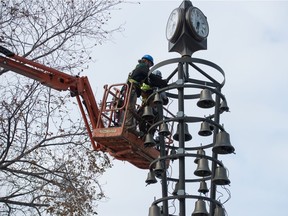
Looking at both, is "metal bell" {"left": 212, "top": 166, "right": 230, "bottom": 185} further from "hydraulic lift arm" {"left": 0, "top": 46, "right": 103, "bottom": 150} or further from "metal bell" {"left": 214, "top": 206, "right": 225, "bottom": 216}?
"hydraulic lift arm" {"left": 0, "top": 46, "right": 103, "bottom": 150}

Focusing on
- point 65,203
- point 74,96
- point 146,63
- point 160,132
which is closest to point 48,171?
point 65,203

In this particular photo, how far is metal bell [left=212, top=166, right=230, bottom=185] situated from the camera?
952 centimetres

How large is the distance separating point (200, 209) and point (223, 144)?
1110 millimetres

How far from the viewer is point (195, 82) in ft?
34.3

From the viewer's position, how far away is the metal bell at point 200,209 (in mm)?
9250

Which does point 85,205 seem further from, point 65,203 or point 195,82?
point 195,82

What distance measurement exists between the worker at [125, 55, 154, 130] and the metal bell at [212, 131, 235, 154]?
366cm

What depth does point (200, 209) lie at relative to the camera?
30.4 ft

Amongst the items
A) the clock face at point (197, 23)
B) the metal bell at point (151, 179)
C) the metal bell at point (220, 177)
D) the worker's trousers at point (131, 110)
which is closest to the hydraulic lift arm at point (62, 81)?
the worker's trousers at point (131, 110)

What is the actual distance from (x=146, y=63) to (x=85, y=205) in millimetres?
4286

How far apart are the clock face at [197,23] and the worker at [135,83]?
2702 mm

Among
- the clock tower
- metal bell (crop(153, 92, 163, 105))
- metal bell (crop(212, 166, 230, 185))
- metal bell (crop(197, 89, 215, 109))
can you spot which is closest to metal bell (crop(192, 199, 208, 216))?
metal bell (crop(212, 166, 230, 185))

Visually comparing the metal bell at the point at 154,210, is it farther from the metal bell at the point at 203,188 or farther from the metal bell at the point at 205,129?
the metal bell at the point at 205,129

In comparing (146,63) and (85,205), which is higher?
(146,63)
